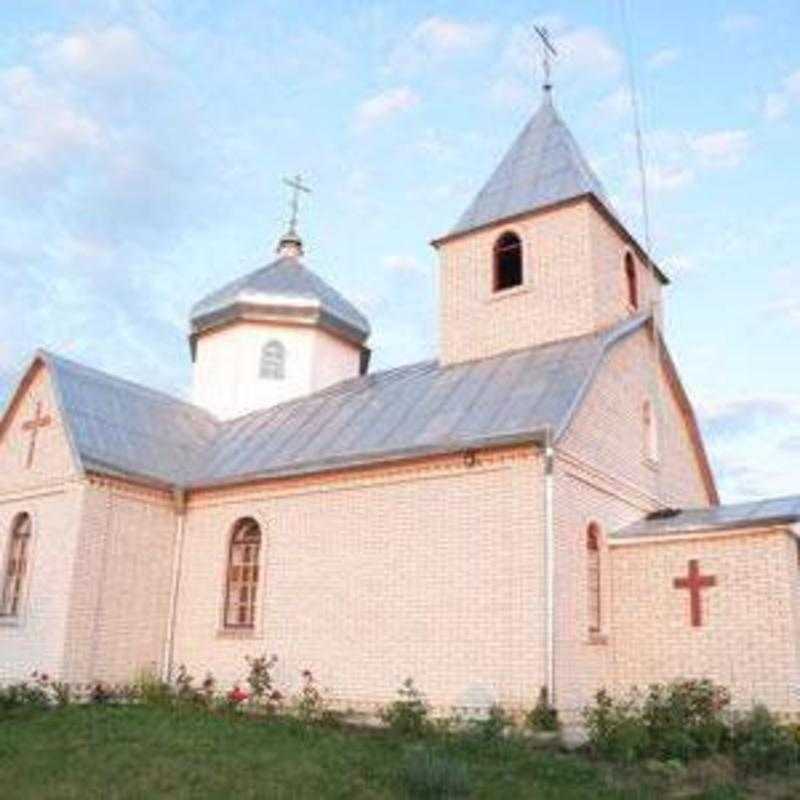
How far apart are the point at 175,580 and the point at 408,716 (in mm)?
6023

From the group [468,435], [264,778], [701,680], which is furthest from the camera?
[468,435]

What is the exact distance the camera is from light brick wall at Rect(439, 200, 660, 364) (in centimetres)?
1516

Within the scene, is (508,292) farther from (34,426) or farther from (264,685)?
(34,426)

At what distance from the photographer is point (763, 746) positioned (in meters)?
9.38

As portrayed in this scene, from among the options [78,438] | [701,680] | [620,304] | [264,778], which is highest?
[620,304]

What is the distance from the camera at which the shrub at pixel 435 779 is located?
7.59 meters

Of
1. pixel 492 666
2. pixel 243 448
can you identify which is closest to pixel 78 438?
pixel 243 448

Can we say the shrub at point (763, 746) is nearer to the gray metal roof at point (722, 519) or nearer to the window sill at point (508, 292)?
the gray metal roof at point (722, 519)

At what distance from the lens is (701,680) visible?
37.9ft

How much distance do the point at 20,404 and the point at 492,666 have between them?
9.48m

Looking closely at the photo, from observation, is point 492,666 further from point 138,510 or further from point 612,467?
point 138,510

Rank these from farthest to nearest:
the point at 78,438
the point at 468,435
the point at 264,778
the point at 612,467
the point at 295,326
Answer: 1. the point at 295,326
2. the point at 78,438
3. the point at 612,467
4. the point at 468,435
5. the point at 264,778

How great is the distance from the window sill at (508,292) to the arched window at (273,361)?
6002 millimetres

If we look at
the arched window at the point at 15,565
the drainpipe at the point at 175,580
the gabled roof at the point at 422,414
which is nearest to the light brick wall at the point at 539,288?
the gabled roof at the point at 422,414
